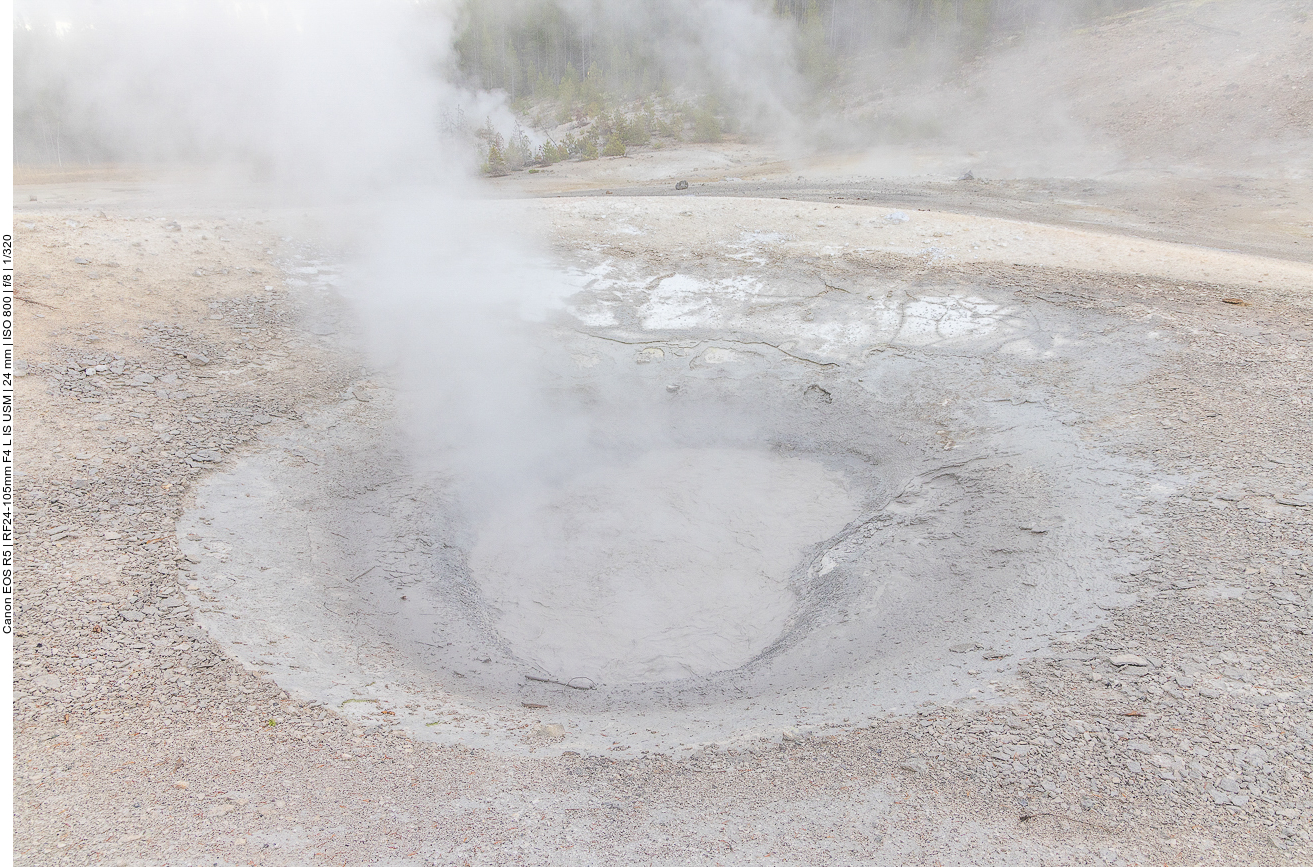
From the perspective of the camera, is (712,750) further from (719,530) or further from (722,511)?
(722,511)

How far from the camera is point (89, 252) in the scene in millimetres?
7156

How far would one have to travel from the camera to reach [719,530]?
559cm


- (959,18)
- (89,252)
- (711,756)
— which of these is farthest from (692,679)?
(959,18)

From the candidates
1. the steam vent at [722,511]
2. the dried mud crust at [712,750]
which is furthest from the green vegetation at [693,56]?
the dried mud crust at [712,750]

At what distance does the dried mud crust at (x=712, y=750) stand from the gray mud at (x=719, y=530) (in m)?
0.20

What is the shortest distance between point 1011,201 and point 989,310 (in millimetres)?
5349

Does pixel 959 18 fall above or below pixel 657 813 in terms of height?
above

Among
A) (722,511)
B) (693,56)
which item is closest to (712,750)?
(722,511)

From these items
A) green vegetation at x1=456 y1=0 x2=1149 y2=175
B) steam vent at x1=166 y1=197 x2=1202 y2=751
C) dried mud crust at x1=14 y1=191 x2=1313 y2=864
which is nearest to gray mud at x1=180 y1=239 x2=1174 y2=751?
steam vent at x1=166 y1=197 x2=1202 y2=751

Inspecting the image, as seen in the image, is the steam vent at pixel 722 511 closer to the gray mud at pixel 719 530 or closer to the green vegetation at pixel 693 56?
the gray mud at pixel 719 530

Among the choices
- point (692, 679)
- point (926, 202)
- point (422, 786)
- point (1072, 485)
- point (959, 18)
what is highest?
point (959, 18)

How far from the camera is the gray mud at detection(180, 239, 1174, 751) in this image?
3.85 m

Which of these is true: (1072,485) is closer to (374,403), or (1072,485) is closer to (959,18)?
(374,403)

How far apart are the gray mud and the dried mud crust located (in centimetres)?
20
